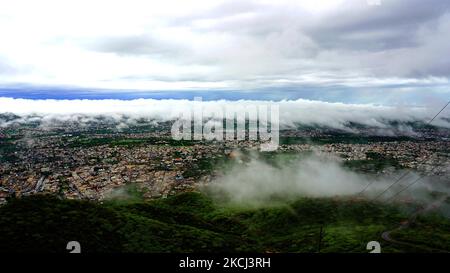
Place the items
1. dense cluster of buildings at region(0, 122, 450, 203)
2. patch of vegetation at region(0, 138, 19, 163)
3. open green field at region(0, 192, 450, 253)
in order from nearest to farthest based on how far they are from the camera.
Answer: open green field at region(0, 192, 450, 253) < dense cluster of buildings at region(0, 122, 450, 203) < patch of vegetation at region(0, 138, 19, 163)

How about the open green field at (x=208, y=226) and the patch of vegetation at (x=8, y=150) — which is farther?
the patch of vegetation at (x=8, y=150)

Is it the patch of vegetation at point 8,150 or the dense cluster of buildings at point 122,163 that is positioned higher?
the patch of vegetation at point 8,150

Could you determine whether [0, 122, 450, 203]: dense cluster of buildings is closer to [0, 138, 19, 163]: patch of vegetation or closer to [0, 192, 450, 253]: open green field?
[0, 138, 19, 163]: patch of vegetation

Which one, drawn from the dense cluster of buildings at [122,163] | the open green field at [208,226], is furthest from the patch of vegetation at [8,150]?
the open green field at [208,226]

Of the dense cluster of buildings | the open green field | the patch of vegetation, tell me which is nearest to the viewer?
the open green field

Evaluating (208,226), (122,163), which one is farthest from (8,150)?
(208,226)

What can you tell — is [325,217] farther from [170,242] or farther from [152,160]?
[152,160]

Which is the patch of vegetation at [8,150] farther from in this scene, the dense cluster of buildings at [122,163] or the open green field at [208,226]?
the open green field at [208,226]

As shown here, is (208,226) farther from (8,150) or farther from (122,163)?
(8,150)

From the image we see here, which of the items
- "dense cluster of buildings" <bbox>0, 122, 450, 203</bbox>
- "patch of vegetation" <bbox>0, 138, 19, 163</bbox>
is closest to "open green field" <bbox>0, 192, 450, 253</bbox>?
"dense cluster of buildings" <bbox>0, 122, 450, 203</bbox>

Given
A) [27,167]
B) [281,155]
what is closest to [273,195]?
[281,155]
